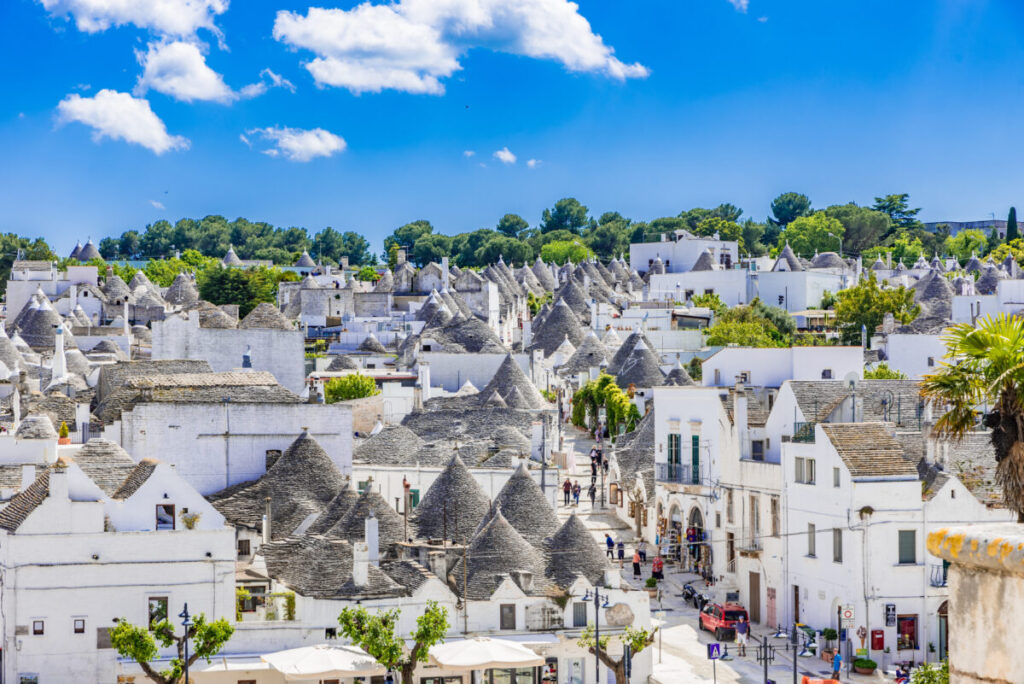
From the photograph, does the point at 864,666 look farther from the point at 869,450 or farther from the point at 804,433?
the point at 804,433

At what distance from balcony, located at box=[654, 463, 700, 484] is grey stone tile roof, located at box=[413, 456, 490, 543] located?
9079 mm

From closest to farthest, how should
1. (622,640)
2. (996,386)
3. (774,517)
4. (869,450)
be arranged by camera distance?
(996,386) < (622,640) < (869,450) < (774,517)

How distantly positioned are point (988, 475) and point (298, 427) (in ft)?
78.2

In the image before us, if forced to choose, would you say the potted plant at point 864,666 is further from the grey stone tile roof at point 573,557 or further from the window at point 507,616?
the window at point 507,616

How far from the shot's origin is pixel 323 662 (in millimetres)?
36312

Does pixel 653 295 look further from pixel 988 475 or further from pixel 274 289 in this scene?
pixel 988 475

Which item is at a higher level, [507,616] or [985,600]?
[985,600]

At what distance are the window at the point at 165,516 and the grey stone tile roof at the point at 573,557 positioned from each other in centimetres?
1030

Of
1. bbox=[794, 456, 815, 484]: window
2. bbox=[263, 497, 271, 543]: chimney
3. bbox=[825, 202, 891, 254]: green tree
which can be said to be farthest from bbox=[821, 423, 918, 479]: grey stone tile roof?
bbox=[825, 202, 891, 254]: green tree

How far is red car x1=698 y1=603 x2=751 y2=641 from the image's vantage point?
42.1 m

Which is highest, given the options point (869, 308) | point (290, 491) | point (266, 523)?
point (869, 308)

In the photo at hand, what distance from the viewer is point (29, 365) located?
8794 cm

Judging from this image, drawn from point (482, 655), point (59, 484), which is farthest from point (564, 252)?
point (482, 655)

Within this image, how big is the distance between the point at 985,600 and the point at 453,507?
39.3m
